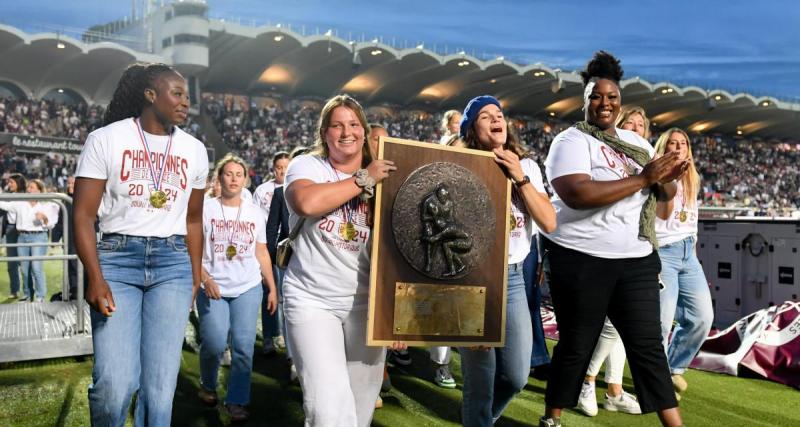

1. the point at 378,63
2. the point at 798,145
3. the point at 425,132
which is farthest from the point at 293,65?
the point at 798,145

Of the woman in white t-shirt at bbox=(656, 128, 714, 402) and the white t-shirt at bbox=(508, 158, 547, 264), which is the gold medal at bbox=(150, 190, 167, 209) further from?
the woman in white t-shirt at bbox=(656, 128, 714, 402)

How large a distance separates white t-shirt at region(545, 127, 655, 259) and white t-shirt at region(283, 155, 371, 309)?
1004 millimetres

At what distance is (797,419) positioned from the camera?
16.1ft

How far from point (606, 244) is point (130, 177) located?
199cm

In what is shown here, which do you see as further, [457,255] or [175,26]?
[175,26]

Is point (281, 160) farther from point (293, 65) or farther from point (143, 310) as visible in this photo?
point (293, 65)

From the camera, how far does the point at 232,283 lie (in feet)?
15.6

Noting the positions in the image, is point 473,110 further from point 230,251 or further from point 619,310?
point 230,251

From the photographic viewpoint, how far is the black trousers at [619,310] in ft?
10.3

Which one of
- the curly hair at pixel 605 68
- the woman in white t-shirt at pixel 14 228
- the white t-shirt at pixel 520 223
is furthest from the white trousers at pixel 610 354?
the woman in white t-shirt at pixel 14 228

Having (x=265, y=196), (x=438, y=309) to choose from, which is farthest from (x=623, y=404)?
(x=265, y=196)

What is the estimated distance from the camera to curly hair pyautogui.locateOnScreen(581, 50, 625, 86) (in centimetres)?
328

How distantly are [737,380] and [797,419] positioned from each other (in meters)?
1.18

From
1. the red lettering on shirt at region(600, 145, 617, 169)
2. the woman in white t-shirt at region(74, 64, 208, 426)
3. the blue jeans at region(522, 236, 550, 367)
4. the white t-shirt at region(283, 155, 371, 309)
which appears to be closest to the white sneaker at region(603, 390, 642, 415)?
the blue jeans at region(522, 236, 550, 367)
